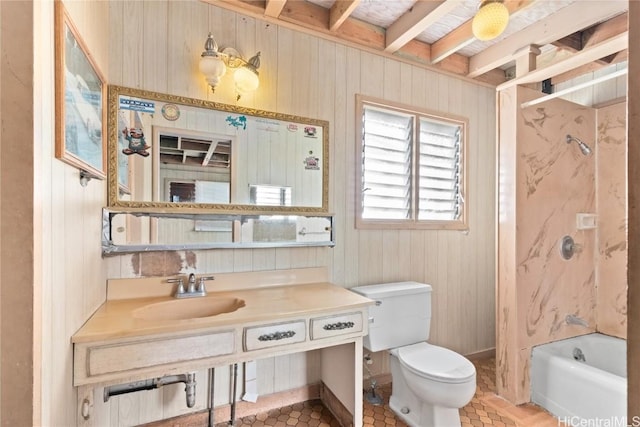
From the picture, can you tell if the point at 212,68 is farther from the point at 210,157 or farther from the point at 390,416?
the point at 390,416

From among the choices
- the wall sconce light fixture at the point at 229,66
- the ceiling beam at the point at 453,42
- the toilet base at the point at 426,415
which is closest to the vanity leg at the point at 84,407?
the wall sconce light fixture at the point at 229,66

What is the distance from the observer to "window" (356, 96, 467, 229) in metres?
2.25

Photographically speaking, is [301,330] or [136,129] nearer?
[301,330]

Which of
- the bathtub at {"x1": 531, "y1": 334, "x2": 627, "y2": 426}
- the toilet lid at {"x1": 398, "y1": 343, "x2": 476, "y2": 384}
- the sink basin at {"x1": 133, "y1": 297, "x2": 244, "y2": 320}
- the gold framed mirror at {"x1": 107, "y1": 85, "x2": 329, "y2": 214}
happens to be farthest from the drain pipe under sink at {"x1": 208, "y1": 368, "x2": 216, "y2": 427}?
the bathtub at {"x1": 531, "y1": 334, "x2": 627, "y2": 426}

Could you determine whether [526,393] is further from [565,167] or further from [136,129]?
[136,129]

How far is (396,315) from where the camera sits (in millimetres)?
2006

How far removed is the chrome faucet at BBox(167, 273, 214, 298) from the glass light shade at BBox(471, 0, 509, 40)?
6.20 ft

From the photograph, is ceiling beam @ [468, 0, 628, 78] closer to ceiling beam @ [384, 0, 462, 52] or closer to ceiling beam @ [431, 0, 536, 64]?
ceiling beam @ [431, 0, 536, 64]

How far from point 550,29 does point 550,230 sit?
52.7 inches

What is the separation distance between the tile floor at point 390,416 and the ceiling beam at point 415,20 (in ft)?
7.98

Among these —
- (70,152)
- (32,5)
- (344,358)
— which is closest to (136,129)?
(70,152)

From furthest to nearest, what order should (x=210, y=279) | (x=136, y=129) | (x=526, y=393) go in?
1. (x=526, y=393)
2. (x=210, y=279)
3. (x=136, y=129)

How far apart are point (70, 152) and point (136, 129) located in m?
0.69

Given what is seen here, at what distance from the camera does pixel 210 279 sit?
174 centimetres
